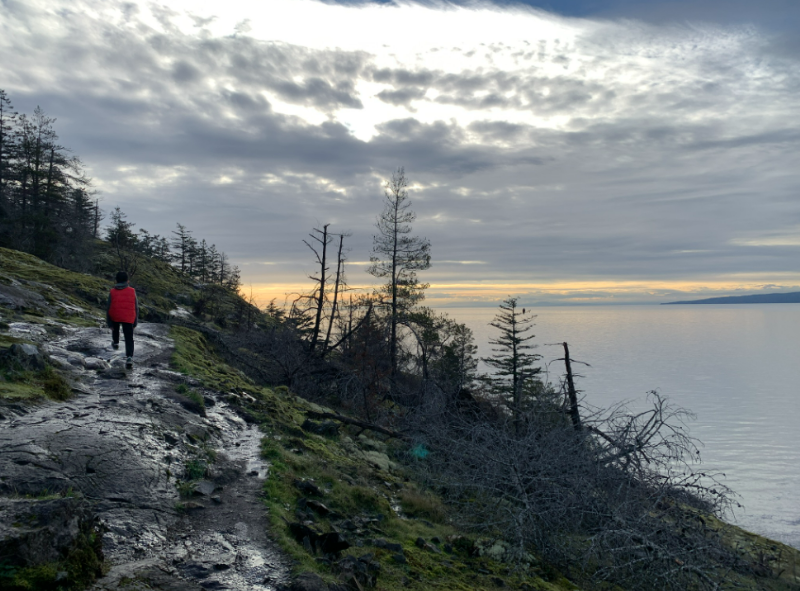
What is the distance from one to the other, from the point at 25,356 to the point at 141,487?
15.1 ft

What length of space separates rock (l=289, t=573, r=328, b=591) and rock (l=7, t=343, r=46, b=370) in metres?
6.95

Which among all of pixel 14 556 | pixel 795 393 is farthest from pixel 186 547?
pixel 795 393

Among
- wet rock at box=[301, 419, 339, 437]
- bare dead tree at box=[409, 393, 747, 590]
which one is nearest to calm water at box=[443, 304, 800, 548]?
bare dead tree at box=[409, 393, 747, 590]

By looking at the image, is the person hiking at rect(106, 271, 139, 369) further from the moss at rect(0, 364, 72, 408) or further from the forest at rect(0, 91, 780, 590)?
the forest at rect(0, 91, 780, 590)

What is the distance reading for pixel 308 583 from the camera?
14.1 ft

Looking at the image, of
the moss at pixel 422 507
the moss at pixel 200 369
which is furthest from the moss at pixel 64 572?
the moss at pixel 200 369

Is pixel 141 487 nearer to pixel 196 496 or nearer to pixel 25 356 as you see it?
pixel 196 496

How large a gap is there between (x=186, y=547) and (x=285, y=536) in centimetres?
105

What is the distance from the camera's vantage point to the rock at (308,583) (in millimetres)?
4222

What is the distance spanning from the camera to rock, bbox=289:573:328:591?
13.9 feet

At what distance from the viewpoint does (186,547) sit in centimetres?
468

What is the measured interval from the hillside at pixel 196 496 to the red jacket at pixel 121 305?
1.07m

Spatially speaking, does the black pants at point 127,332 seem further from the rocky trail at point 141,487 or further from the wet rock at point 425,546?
the wet rock at point 425,546

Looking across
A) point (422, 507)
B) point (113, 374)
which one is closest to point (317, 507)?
point (422, 507)
